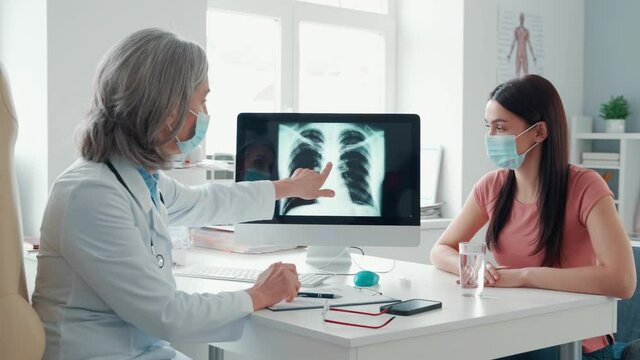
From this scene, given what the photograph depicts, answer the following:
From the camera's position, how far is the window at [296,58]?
139 inches

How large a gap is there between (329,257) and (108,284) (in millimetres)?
968

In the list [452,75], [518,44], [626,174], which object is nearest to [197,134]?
[452,75]

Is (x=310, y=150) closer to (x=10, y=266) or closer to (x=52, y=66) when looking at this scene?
(x=52, y=66)

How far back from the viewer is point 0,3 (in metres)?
2.87

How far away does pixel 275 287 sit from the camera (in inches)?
68.6

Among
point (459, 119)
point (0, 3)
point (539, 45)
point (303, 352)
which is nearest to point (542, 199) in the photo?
point (303, 352)

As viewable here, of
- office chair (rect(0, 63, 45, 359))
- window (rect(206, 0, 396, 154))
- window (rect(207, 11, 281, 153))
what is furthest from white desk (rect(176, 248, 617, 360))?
window (rect(206, 0, 396, 154))

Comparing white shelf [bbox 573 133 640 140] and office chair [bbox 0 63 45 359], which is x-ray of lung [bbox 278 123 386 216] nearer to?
office chair [bbox 0 63 45 359]

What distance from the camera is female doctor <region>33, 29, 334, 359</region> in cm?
152

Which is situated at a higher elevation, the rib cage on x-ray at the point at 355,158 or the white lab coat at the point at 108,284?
the rib cage on x-ray at the point at 355,158

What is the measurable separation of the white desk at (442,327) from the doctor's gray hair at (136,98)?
433 millimetres

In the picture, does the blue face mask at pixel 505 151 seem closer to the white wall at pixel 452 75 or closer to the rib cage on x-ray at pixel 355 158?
the rib cage on x-ray at pixel 355 158

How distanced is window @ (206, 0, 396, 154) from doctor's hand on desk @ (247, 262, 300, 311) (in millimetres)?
1742

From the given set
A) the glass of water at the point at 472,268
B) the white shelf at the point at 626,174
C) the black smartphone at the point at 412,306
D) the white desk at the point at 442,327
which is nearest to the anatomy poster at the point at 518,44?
the white shelf at the point at 626,174
